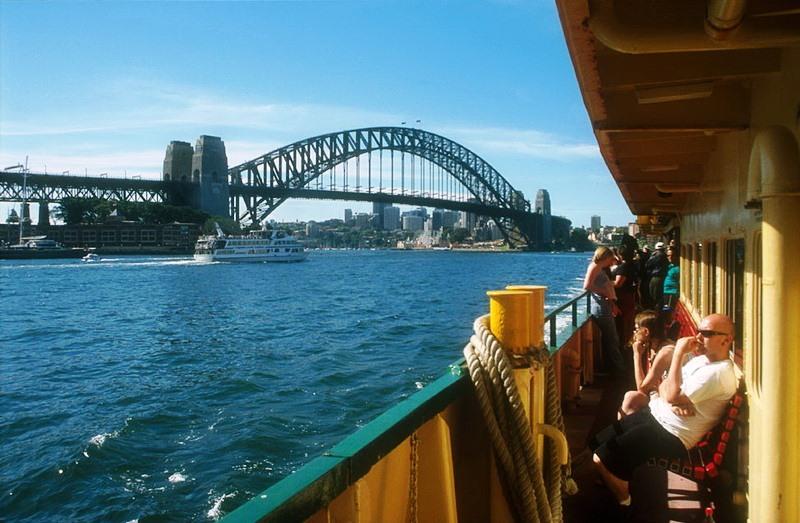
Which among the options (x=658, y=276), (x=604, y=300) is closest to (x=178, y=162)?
(x=658, y=276)

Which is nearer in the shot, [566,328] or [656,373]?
[656,373]

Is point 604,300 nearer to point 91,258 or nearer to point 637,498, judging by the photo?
point 637,498

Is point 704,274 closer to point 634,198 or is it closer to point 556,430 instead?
point 634,198

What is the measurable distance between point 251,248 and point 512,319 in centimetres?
7342

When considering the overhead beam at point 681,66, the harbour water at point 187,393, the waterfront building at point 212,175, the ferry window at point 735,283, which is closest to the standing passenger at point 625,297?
the ferry window at point 735,283

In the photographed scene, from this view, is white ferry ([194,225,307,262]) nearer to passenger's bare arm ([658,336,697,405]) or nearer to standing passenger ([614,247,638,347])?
standing passenger ([614,247,638,347])

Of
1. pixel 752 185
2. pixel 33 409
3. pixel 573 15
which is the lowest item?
pixel 33 409

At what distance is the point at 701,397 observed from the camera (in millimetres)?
2664

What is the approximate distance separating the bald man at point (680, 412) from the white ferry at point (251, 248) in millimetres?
71112

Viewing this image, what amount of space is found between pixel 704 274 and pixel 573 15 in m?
3.73

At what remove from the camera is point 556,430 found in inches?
98.2

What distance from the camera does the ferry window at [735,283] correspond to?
324 cm

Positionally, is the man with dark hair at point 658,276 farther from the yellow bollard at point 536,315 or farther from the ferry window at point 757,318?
the yellow bollard at point 536,315

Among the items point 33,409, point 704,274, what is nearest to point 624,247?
point 704,274
